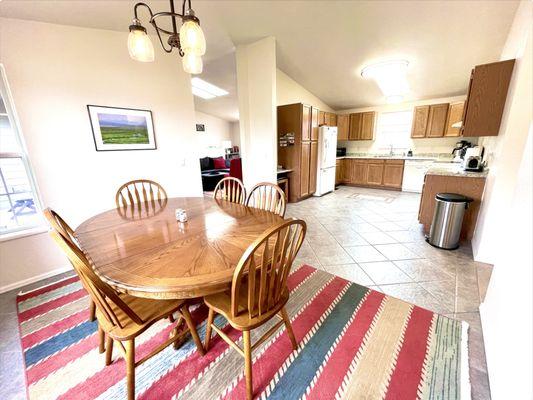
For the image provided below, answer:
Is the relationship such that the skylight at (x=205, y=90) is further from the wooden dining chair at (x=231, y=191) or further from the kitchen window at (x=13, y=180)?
the wooden dining chair at (x=231, y=191)

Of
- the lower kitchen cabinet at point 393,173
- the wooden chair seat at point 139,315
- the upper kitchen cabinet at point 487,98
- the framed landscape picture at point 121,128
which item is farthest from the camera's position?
the lower kitchen cabinet at point 393,173

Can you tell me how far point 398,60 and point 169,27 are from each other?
364cm

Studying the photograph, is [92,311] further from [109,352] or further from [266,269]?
[266,269]

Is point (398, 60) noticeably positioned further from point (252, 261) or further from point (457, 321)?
point (252, 261)

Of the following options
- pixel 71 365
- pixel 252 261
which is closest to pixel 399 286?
pixel 252 261

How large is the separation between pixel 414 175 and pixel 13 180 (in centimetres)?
706

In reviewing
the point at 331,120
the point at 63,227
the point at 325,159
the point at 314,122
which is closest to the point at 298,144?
the point at 314,122

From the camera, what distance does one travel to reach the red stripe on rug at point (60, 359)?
1.23 metres

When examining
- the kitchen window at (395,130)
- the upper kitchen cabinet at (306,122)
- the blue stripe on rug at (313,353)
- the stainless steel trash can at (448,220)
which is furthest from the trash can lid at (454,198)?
the kitchen window at (395,130)

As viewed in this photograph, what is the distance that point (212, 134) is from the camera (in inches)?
332

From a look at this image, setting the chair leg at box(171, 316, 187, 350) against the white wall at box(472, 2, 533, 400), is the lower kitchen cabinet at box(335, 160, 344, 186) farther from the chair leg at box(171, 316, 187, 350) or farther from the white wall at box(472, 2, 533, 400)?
the chair leg at box(171, 316, 187, 350)

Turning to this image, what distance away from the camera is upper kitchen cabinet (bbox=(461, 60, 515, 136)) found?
2.10 meters

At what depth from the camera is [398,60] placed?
11.9ft

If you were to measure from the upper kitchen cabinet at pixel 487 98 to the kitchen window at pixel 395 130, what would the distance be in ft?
12.6
